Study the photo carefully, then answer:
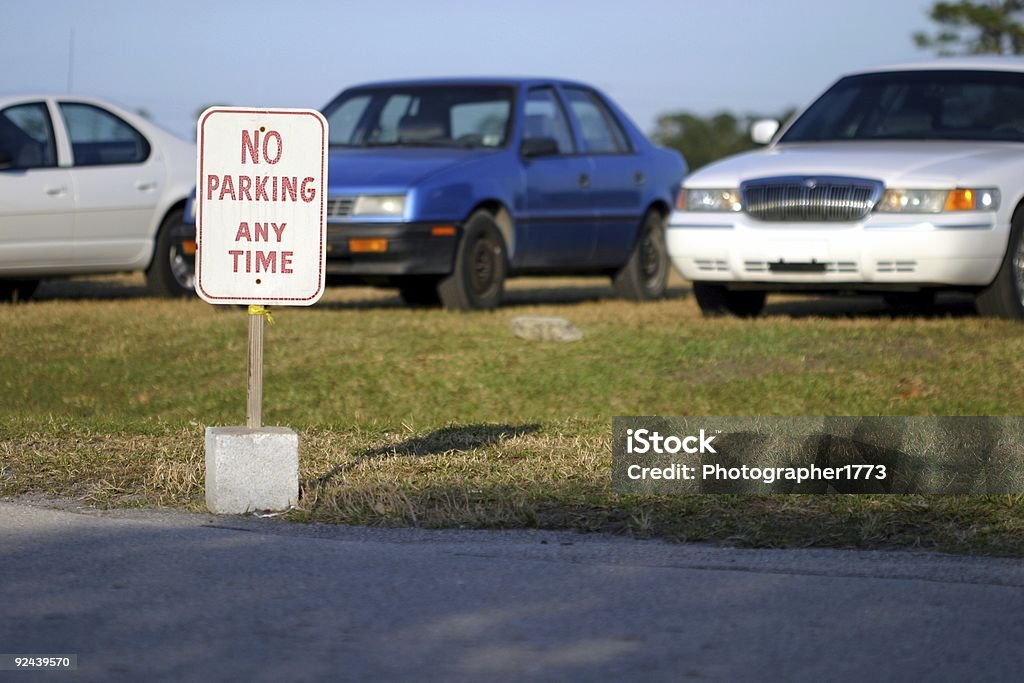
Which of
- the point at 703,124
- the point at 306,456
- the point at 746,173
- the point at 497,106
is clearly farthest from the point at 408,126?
the point at 703,124

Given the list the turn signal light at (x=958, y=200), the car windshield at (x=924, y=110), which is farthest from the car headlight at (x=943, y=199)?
the car windshield at (x=924, y=110)

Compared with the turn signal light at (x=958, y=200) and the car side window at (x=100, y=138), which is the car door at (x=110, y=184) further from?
the turn signal light at (x=958, y=200)

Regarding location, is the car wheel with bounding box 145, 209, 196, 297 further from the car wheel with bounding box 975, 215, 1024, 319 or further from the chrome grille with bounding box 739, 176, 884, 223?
the car wheel with bounding box 975, 215, 1024, 319

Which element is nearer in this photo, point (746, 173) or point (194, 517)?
point (194, 517)

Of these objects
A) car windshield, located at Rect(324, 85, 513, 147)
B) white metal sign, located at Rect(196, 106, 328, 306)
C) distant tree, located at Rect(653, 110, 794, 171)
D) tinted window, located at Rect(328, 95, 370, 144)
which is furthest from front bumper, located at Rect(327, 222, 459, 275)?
distant tree, located at Rect(653, 110, 794, 171)

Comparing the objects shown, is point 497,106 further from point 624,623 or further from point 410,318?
point 624,623

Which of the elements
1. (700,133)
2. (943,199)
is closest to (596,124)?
(943,199)

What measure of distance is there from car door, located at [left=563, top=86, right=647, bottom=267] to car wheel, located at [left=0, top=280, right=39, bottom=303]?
4729 mm

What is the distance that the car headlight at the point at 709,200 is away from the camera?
37.6 feet

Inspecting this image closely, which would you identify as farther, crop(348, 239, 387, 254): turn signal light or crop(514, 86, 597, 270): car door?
crop(514, 86, 597, 270): car door

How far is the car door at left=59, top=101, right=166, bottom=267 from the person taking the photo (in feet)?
45.1

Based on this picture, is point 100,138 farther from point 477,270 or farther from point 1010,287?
point 1010,287

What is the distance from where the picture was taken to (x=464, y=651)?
411cm

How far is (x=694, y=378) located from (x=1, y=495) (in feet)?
15.1
